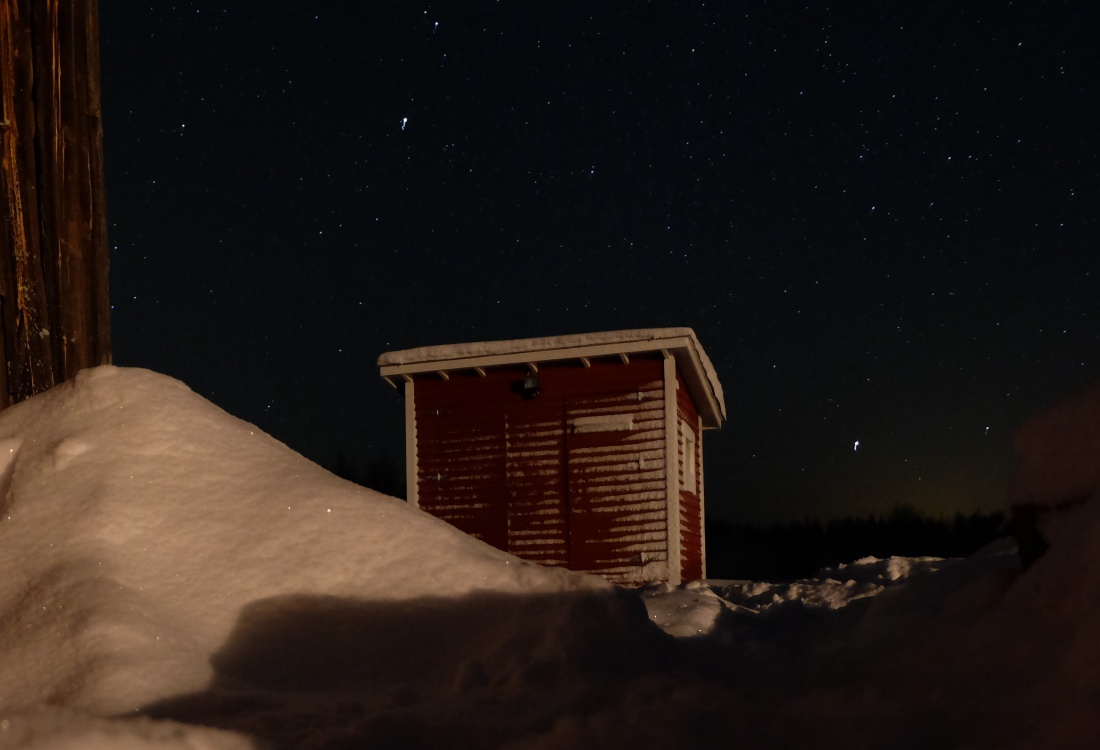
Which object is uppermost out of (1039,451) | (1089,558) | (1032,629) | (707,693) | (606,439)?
(1039,451)

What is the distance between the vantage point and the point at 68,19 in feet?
13.3

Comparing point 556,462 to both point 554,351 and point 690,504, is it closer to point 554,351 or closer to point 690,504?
point 554,351

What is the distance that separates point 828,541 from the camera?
46.0 meters

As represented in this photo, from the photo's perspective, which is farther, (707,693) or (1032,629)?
(707,693)

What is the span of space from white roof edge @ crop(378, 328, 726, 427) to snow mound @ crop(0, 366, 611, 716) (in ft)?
25.0

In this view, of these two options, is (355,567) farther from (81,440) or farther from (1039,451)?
(1039,451)

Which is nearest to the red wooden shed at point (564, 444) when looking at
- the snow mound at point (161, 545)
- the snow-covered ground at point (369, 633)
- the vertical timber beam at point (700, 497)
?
the vertical timber beam at point (700, 497)

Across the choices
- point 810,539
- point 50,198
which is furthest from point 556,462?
point 810,539

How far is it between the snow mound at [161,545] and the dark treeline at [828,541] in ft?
105

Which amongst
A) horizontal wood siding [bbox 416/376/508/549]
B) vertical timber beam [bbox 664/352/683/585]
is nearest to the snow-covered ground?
vertical timber beam [bbox 664/352/683/585]

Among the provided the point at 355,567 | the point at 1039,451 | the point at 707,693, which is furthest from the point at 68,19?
the point at 1039,451

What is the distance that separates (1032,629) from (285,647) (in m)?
2.11

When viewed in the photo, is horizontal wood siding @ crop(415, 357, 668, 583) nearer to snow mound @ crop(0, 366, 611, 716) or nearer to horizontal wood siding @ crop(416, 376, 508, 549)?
horizontal wood siding @ crop(416, 376, 508, 549)

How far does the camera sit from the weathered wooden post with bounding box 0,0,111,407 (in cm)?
372
